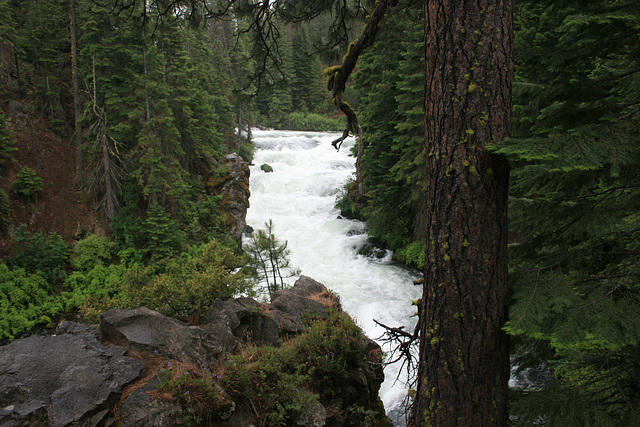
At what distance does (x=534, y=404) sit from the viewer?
2072 millimetres

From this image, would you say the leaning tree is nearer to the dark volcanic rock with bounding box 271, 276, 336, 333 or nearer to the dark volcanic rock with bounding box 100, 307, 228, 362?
the dark volcanic rock with bounding box 100, 307, 228, 362

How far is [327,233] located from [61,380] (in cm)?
1504

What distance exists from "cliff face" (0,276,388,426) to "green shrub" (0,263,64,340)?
25.8ft

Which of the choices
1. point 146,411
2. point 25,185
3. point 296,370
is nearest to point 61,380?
point 146,411

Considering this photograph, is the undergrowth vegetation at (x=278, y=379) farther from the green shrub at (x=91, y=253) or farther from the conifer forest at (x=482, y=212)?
the green shrub at (x=91, y=253)

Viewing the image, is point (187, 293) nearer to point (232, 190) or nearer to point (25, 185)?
point (25, 185)

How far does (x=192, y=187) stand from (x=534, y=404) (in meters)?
17.8

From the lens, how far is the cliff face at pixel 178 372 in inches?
138

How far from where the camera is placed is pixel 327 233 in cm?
1828

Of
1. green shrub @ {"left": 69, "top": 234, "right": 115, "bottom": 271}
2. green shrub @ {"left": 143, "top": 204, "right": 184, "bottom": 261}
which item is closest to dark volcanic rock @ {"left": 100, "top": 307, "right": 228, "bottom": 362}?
green shrub @ {"left": 143, "top": 204, "right": 184, "bottom": 261}

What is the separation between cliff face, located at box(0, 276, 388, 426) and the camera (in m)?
3.50

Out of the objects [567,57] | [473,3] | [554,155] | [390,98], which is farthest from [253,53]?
[390,98]

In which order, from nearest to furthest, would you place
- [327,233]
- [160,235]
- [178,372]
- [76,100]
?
→ 1. [178,372]
2. [160,235]
3. [76,100]
4. [327,233]

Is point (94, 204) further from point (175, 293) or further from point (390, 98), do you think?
point (390, 98)
